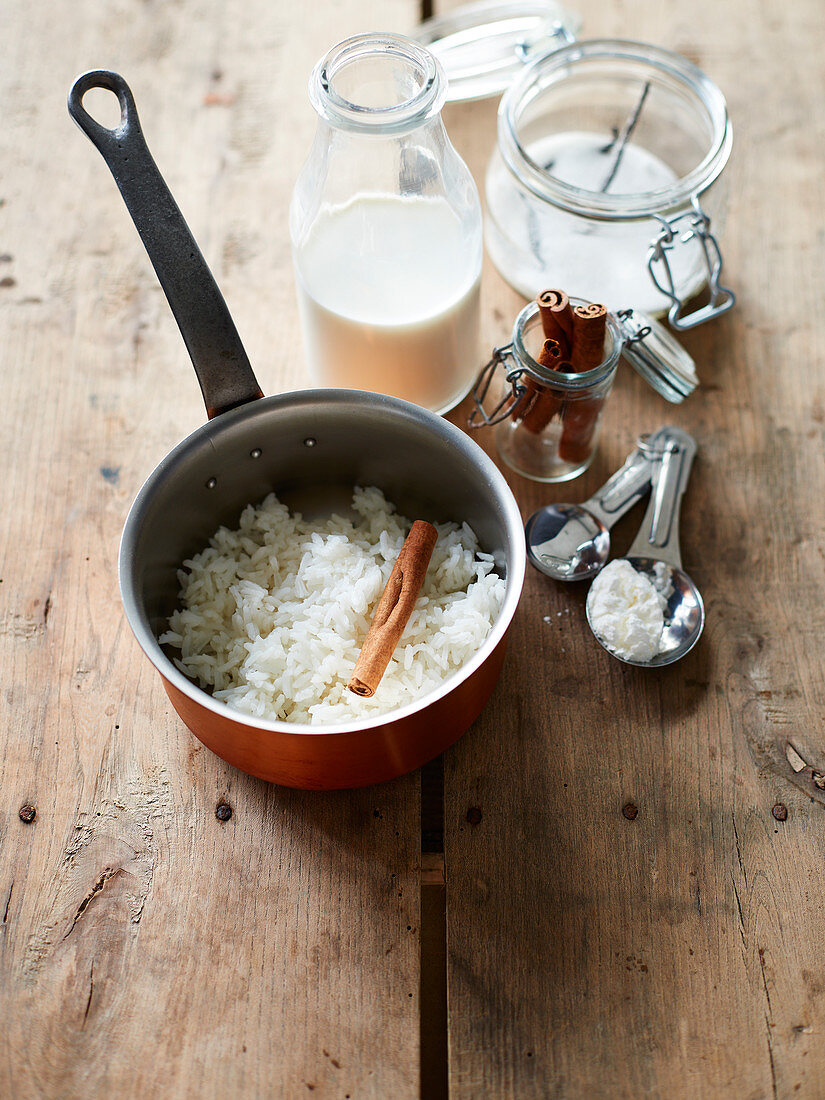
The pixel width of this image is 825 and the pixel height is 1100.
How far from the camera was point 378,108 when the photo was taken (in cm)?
96

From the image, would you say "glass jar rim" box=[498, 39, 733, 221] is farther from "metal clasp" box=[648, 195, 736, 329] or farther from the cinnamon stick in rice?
the cinnamon stick in rice

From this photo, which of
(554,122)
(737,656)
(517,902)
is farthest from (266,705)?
(554,122)

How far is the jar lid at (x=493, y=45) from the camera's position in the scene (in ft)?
4.77

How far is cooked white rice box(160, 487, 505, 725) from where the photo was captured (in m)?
0.98

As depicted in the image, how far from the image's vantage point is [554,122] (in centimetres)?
144

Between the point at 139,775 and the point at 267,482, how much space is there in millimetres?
380

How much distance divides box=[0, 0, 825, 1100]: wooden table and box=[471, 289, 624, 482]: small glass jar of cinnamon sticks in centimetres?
6

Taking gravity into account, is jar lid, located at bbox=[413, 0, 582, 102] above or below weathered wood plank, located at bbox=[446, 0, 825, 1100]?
above

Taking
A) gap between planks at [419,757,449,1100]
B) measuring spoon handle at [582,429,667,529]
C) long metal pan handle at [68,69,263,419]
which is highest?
long metal pan handle at [68,69,263,419]

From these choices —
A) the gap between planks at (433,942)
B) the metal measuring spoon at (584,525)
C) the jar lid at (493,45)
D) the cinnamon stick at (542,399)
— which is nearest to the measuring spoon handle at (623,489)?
the metal measuring spoon at (584,525)

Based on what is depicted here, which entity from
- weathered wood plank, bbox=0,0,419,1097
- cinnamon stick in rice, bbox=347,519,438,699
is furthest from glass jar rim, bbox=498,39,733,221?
cinnamon stick in rice, bbox=347,519,438,699

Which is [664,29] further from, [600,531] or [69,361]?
[69,361]

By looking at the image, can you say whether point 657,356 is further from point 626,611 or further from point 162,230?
point 162,230

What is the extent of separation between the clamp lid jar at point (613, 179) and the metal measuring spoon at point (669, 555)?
17 cm
